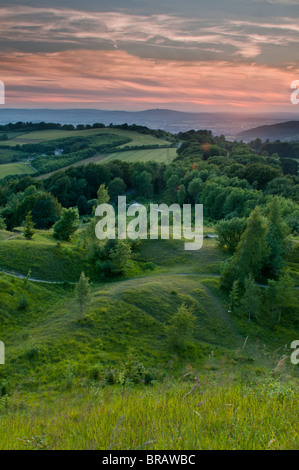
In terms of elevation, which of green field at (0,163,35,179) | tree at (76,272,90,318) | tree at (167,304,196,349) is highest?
green field at (0,163,35,179)

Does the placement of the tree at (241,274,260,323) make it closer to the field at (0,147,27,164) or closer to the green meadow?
the green meadow

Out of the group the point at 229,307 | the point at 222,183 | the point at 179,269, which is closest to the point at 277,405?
the point at 229,307

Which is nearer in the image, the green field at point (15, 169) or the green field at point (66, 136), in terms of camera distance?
the green field at point (15, 169)

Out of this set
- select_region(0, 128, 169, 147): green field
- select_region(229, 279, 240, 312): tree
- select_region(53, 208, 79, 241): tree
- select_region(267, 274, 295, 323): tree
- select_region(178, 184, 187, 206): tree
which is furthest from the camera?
select_region(0, 128, 169, 147): green field

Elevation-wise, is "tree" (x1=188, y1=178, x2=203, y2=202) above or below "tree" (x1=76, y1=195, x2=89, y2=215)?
above

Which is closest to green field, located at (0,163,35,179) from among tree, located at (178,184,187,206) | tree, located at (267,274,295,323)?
tree, located at (178,184,187,206)

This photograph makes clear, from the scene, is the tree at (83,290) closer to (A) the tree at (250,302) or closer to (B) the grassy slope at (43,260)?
(B) the grassy slope at (43,260)

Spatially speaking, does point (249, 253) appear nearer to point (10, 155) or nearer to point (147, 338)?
point (147, 338)

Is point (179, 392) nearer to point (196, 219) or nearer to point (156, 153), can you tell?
point (196, 219)

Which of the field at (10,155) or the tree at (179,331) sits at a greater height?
the field at (10,155)

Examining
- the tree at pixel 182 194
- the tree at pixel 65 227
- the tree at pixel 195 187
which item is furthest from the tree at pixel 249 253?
the tree at pixel 182 194
